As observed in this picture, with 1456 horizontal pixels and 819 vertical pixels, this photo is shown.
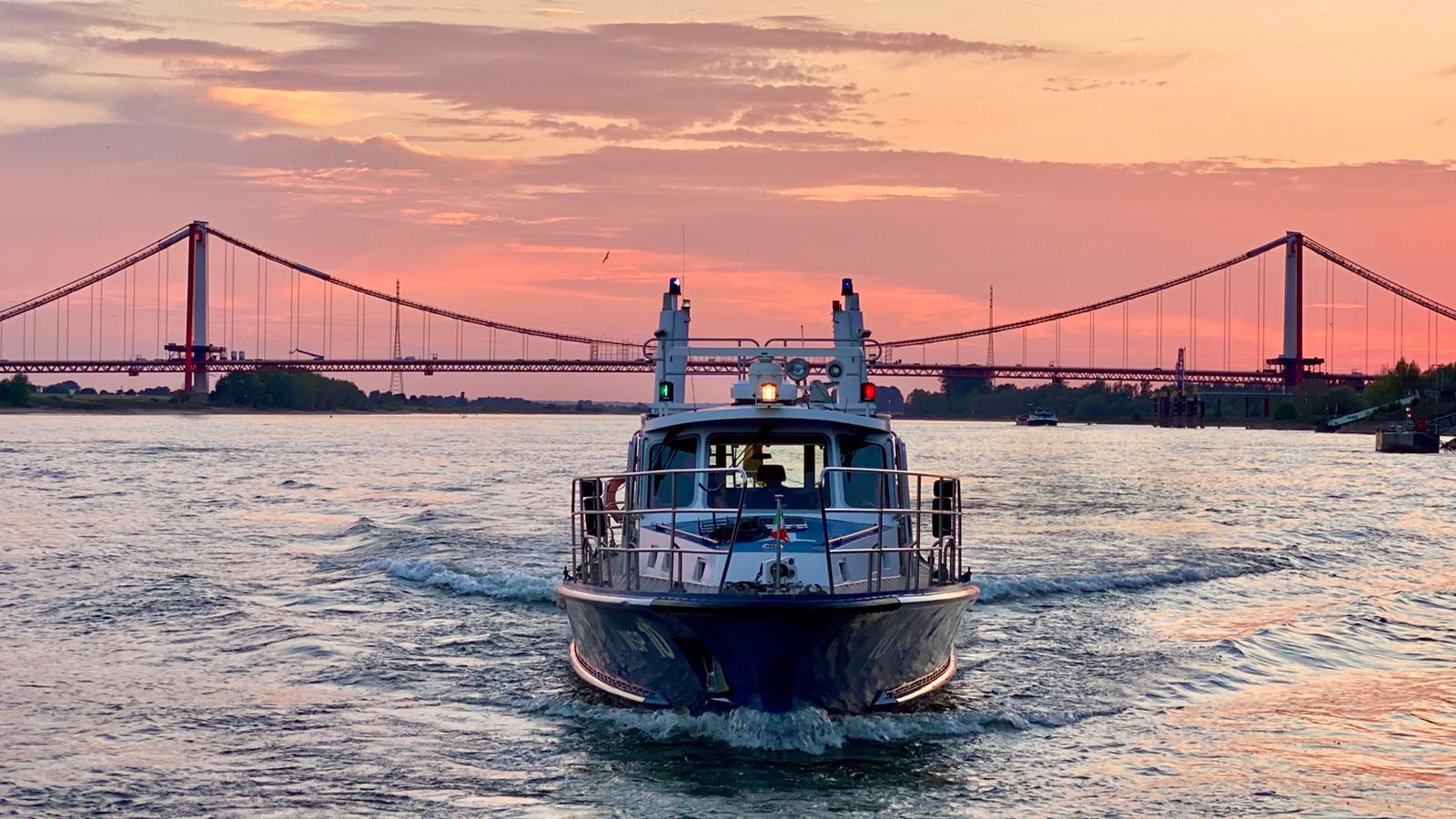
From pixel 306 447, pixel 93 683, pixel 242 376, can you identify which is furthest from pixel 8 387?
pixel 93 683

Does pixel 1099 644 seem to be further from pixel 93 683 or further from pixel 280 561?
pixel 280 561

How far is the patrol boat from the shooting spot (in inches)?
433

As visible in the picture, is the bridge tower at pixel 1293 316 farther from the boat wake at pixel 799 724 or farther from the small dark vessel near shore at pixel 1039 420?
the boat wake at pixel 799 724

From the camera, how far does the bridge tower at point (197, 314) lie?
10931cm

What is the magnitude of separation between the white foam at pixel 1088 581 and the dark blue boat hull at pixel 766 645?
884 centimetres

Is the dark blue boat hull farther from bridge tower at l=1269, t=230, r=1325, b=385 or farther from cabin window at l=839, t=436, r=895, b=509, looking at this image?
bridge tower at l=1269, t=230, r=1325, b=385

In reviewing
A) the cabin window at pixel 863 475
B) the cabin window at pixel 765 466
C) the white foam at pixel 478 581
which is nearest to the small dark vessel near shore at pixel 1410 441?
the white foam at pixel 478 581

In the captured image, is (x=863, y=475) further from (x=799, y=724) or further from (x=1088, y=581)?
(x=1088, y=581)

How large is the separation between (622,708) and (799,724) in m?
1.71

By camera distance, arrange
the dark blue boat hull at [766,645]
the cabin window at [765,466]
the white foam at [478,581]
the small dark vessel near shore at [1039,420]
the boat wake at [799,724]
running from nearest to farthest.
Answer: the dark blue boat hull at [766,645], the boat wake at [799,724], the cabin window at [765,466], the white foam at [478,581], the small dark vessel near shore at [1039,420]

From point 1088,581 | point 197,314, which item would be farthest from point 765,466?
point 197,314

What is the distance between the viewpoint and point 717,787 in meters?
10.6

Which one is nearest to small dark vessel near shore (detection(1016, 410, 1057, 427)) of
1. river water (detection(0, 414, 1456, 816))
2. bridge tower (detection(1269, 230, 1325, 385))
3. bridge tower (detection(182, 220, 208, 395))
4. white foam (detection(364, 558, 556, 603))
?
bridge tower (detection(1269, 230, 1325, 385))

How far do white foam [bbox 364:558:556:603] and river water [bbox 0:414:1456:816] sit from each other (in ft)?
0.27
